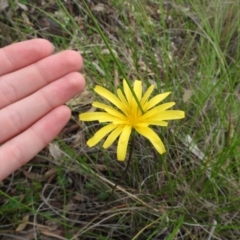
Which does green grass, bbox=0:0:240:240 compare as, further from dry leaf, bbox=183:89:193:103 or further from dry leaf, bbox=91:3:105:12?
dry leaf, bbox=91:3:105:12

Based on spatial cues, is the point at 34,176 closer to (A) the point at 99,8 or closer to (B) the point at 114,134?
(B) the point at 114,134

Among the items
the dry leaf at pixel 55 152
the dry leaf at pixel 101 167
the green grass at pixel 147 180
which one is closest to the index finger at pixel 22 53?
the green grass at pixel 147 180

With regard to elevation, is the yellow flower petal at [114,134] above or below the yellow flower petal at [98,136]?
below

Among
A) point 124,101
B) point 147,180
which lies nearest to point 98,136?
point 124,101

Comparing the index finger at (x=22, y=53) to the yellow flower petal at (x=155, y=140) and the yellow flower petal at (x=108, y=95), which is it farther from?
the yellow flower petal at (x=155, y=140)

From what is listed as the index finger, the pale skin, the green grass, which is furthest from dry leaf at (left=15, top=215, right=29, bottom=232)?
the index finger

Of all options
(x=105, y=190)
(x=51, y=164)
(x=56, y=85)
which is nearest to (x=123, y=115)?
(x=56, y=85)

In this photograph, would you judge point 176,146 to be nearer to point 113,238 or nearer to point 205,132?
point 205,132

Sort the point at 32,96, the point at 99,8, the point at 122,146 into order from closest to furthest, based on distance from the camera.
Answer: the point at 122,146
the point at 32,96
the point at 99,8
